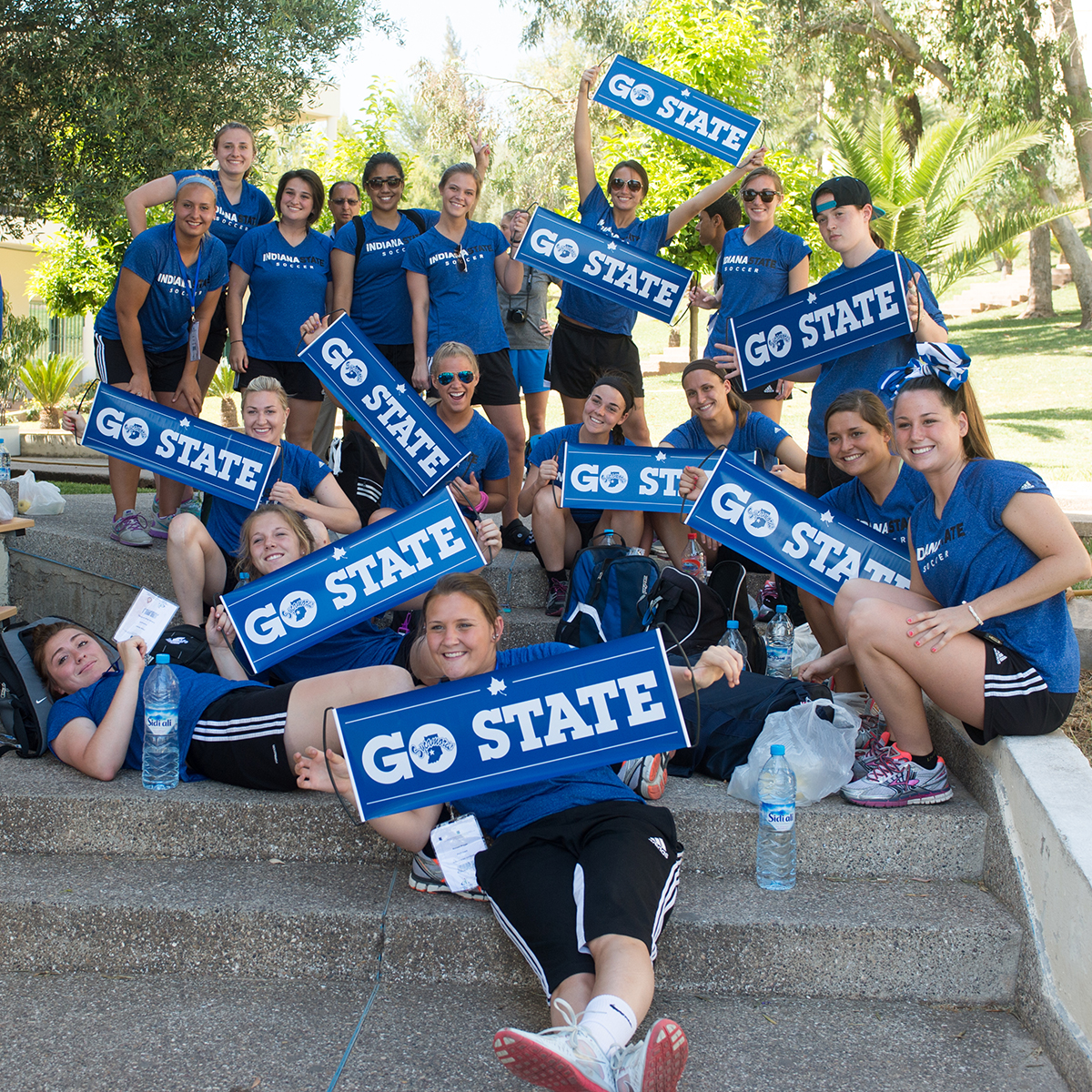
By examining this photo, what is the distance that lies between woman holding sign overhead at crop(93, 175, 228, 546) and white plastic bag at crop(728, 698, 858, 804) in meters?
3.59

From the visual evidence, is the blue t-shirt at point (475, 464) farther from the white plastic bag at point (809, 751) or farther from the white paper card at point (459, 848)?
the white paper card at point (459, 848)

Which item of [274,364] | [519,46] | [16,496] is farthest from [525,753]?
[519,46]

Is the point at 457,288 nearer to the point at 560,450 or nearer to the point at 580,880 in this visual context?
the point at 560,450

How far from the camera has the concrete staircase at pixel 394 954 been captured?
296cm

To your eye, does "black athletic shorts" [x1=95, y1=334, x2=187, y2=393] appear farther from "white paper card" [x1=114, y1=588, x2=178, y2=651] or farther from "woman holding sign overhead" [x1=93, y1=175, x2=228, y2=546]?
"white paper card" [x1=114, y1=588, x2=178, y2=651]

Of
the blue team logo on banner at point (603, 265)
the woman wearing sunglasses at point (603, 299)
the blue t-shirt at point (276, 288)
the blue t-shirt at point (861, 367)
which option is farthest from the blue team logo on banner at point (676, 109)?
the blue t-shirt at point (276, 288)

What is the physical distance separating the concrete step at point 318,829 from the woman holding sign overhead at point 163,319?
2.39m

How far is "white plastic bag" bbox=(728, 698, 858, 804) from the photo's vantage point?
3.75 meters

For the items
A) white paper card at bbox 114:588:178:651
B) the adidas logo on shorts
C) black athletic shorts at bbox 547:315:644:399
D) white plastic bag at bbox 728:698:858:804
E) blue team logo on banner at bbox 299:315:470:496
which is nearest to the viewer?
the adidas logo on shorts

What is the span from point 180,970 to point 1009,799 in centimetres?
273

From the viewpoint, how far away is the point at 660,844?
3217 millimetres

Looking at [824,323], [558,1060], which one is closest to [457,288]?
[824,323]

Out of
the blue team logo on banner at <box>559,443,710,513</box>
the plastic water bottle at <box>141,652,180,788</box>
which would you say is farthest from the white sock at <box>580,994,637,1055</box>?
the blue team logo on banner at <box>559,443,710,513</box>

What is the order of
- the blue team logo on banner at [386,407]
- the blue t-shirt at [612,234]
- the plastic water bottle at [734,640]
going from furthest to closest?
the blue t-shirt at [612,234]
the blue team logo on banner at [386,407]
the plastic water bottle at [734,640]
